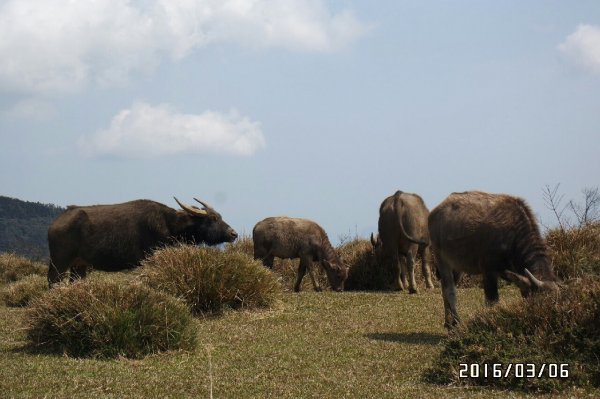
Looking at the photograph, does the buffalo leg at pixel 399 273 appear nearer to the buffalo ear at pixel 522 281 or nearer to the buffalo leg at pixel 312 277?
the buffalo leg at pixel 312 277

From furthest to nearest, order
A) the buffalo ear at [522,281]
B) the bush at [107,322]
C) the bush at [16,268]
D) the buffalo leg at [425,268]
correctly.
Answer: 1. the bush at [16,268]
2. the buffalo leg at [425,268]
3. the bush at [107,322]
4. the buffalo ear at [522,281]

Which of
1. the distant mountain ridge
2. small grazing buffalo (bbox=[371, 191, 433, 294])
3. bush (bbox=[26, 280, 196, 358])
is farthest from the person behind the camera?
the distant mountain ridge

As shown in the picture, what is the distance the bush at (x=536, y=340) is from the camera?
8.34m

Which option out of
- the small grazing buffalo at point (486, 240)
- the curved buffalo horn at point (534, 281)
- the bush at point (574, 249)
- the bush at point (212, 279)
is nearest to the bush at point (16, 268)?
the bush at point (212, 279)

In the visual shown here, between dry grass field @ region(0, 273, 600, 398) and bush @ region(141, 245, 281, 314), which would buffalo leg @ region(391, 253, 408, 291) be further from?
bush @ region(141, 245, 281, 314)

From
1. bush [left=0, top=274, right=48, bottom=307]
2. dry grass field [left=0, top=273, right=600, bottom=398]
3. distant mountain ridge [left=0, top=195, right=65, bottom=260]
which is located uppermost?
distant mountain ridge [left=0, top=195, right=65, bottom=260]

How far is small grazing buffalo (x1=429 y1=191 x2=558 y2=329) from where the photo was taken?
10992 millimetres

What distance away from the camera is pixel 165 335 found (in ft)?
35.1

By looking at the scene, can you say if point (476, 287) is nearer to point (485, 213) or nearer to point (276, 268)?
point (276, 268)

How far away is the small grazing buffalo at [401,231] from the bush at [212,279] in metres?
5.32

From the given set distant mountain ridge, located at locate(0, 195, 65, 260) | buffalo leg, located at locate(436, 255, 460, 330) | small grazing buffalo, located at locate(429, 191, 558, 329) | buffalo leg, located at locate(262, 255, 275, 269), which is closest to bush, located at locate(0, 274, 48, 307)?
buffalo leg, located at locate(262, 255, 275, 269)

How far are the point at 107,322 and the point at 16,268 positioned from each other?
17229mm

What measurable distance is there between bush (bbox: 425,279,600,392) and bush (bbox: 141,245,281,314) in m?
5.64

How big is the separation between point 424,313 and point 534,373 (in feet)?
19.9
